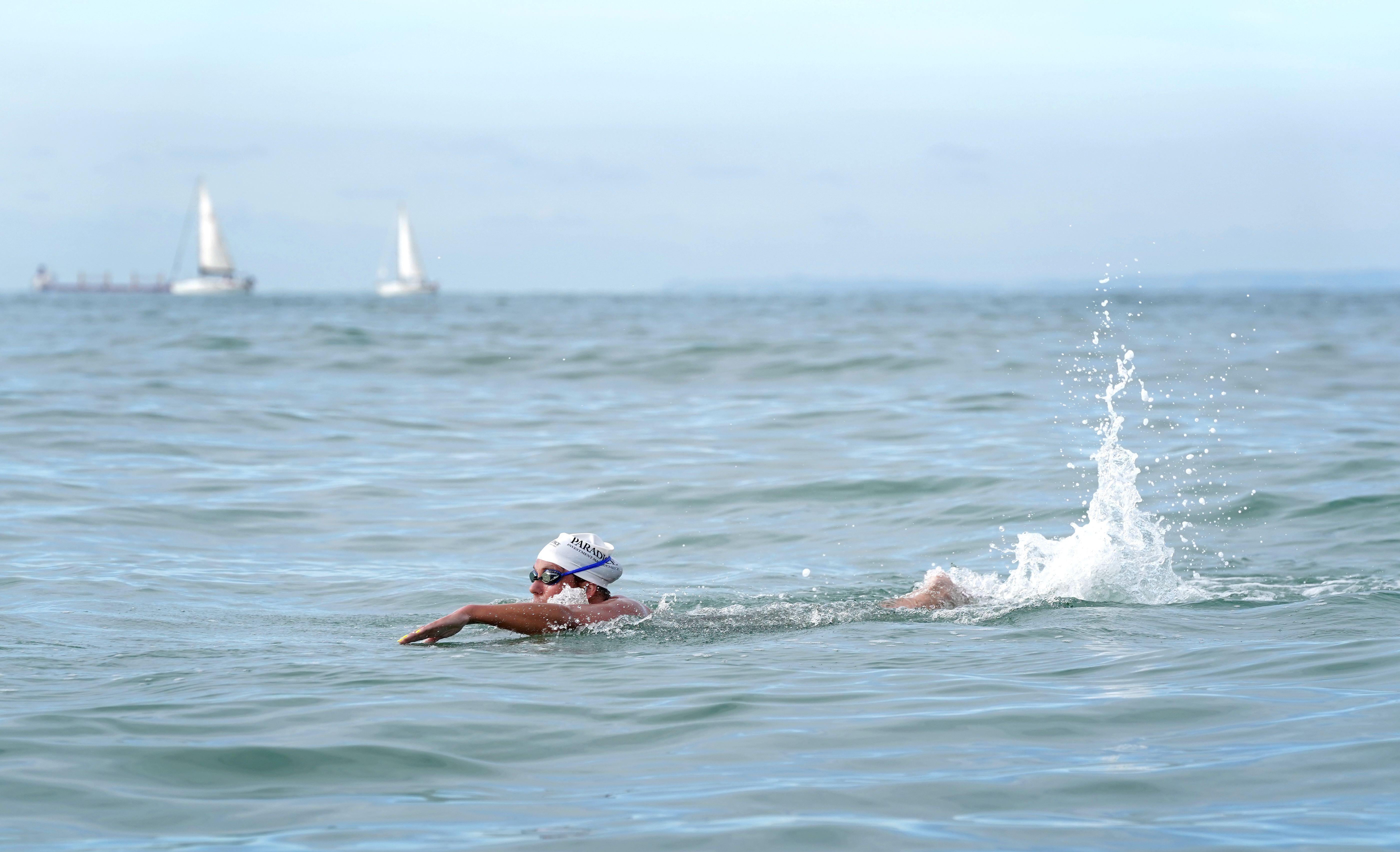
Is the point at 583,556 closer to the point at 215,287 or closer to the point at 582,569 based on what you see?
the point at 582,569

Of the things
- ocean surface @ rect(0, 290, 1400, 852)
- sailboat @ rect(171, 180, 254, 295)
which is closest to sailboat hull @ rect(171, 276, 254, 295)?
sailboat @ rect(171, 180, 254, 295)

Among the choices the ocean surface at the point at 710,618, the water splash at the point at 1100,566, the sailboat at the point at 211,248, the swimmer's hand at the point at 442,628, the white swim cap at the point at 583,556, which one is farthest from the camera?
the sailboat at the point at 211,248

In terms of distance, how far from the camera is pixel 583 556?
9508 mm

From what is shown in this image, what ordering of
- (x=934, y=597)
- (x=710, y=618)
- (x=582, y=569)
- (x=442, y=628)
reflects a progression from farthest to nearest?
(x=934, y=597) → (x=710, y=618) → (x=582, y=569) → (x=442, y=628)

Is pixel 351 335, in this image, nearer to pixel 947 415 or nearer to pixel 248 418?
pixel 248 418

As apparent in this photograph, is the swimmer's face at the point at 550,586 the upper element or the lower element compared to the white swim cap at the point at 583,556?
lower

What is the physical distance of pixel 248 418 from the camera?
2262 cm

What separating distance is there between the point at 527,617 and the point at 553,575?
500mm

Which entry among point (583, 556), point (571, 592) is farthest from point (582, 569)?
point (571, 592)

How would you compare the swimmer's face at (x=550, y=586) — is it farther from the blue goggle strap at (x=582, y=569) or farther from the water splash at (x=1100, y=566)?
the water splash at (x=1100, y=566)

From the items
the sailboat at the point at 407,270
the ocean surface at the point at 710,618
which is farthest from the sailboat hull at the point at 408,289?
the ocean surface at the point at 710,618

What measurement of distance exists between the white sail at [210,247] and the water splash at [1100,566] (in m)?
118

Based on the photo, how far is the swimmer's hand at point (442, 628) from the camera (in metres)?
8.20

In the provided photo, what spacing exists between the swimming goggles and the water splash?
299 cm
